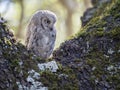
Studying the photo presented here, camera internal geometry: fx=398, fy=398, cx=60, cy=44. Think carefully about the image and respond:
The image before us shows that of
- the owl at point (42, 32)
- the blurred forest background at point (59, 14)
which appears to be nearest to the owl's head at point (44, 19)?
the owl at point (42, 32)

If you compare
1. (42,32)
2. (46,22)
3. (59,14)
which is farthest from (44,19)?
(59,14)

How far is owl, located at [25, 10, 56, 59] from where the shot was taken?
3.96 metres

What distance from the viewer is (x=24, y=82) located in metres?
3.05

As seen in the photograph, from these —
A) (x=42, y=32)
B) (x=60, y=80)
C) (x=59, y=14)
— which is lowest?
(x=60, y=80)

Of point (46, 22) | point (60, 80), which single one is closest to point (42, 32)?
point (46, 22)

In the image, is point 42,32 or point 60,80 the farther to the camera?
point 42,32

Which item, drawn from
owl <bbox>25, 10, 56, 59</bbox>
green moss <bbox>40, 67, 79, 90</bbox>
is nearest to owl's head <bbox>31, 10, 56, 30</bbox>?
owl <bbox>25, 10, 56, 59</bbox>

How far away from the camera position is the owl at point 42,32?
3.96m

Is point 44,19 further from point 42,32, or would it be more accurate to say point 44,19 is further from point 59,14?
point 59,14

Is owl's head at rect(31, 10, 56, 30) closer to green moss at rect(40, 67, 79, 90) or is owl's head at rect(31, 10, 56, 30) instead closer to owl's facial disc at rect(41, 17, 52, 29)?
owl's facial disc at rect(41, 17, 52, 29)

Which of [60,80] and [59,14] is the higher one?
[59,14]

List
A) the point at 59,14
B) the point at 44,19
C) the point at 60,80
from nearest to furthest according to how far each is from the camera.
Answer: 1. the point at 60,80
2. the point at 44,19
3. the point at 59,14

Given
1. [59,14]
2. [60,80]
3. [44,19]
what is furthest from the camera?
[59,14]

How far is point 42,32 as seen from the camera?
4004mm
